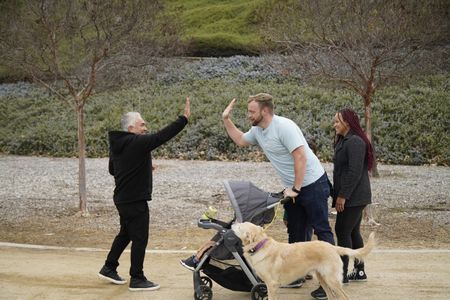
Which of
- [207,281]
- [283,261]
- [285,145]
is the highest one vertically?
[285,145]

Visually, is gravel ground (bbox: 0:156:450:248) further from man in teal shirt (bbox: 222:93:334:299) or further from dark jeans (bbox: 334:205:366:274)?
man in teal shirt (bbox: 222:93:334:299)

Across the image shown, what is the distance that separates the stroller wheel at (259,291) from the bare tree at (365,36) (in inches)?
210

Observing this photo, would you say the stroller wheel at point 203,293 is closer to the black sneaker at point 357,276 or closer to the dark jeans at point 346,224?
the dark jeans at point 346,224

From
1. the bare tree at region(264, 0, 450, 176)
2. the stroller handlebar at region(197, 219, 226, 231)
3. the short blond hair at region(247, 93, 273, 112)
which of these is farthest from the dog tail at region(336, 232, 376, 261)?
the bare tree at region(264, 0, 450, 176)

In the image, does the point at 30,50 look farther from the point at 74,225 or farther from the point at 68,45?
the point at 74,225

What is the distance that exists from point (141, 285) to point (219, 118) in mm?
13675

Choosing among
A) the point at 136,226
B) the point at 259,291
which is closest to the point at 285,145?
the point at 259,291

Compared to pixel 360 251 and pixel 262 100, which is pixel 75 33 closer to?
pixel 262 100

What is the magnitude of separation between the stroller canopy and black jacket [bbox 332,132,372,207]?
2.37ft

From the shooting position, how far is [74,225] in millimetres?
10234

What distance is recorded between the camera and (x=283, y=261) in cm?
559

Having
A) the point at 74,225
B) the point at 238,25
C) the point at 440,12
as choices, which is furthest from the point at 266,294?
the point at 238,25

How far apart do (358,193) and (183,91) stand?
16.9m

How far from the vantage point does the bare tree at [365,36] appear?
10.6m
